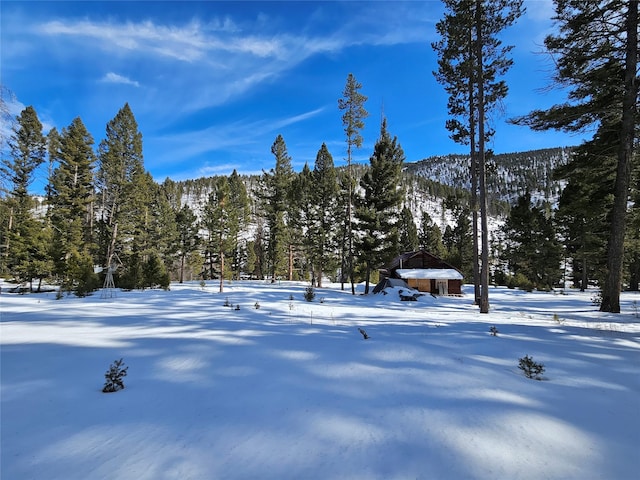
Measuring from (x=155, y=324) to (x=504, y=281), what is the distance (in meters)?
41.3

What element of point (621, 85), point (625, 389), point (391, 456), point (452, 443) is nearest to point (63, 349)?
point (391, 456)

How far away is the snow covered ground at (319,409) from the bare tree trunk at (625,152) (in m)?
5.67

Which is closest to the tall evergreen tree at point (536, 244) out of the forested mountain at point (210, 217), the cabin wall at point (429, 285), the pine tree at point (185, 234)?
the forested mountain at point (210, 217)

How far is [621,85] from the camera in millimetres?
9766

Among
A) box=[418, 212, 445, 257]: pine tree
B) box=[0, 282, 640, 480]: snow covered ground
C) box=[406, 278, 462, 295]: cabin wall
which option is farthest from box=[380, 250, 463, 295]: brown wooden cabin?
box=[0, 282, 640, 480]: snow covered ground

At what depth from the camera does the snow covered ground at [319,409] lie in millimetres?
2225

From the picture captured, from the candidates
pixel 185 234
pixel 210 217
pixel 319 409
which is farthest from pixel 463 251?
pixel 319 409

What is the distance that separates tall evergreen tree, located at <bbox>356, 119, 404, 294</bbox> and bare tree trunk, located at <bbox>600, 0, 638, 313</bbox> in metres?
14.3

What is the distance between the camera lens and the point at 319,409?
3020 mm

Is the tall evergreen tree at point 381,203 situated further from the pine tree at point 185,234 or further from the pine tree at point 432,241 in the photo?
the pine tree at point 432,241

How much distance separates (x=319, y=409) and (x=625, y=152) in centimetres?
1260

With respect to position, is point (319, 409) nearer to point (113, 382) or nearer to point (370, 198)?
point (113, 382)

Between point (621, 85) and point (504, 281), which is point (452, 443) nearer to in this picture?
point (621, 85)

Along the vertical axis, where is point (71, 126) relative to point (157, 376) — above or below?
above
